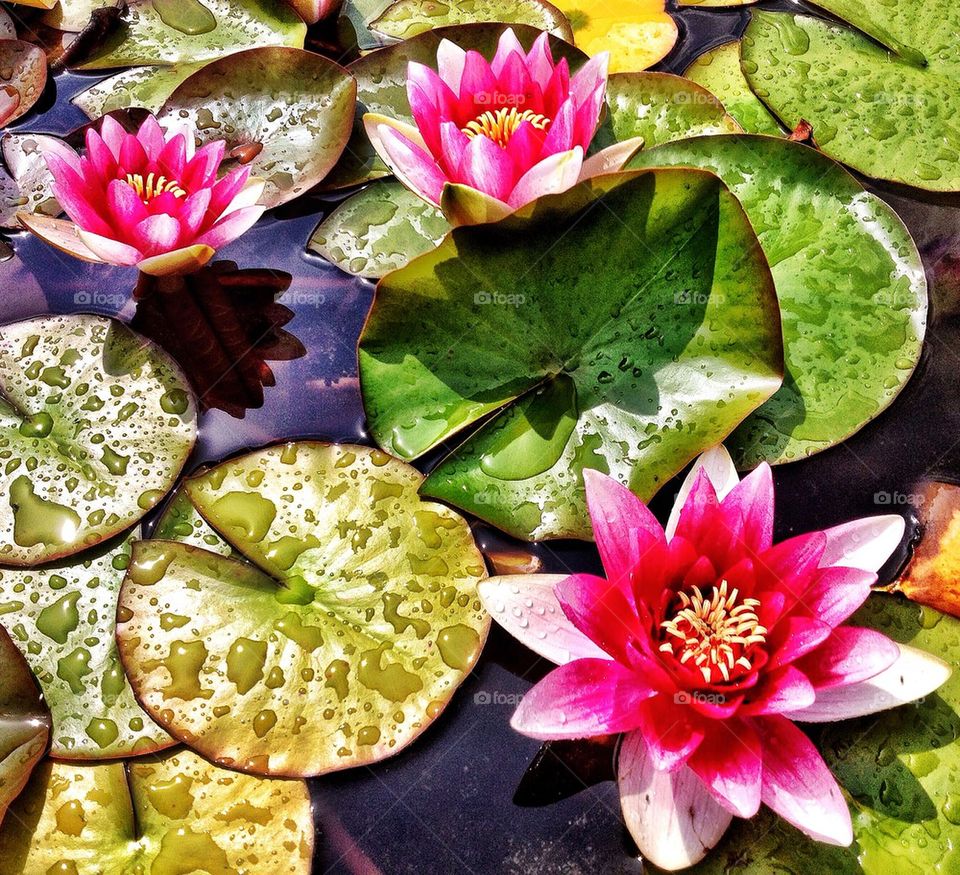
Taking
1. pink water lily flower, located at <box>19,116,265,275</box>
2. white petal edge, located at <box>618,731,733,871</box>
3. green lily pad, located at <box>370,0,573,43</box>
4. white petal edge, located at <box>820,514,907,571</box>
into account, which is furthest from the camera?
green lily pad, located at <box>370,0,573,43</box>

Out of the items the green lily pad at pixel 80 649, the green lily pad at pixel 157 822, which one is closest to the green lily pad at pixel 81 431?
the green lily pad at pixel 80 649

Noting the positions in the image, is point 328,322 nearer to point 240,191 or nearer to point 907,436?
point 240,191

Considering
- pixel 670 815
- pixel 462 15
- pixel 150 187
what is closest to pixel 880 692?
pixel 670 815

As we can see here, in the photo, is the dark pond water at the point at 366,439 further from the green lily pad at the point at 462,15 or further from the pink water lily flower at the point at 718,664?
the green lily pad at the point at 462,15

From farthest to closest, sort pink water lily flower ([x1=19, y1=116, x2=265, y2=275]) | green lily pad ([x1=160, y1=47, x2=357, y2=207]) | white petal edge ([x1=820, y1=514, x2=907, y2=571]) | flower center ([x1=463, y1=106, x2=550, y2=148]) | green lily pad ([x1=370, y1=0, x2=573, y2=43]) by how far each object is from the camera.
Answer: green lily pad ([x1=370, y1=0, x2=573, y2=43]), green lily pad ([x1=160, y1=47, x2=357, y2=207]), flower center ([x1=463, y1=106, x2=550, y2=148]), pink water lily flower ([x1=19, y1=116, x2=265, y2=275]), white petal edge ([x1=820, y1=514, x2=907, y2=571])

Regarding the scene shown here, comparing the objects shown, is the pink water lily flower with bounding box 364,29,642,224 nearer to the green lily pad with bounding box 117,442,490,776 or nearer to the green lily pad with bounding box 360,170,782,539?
the green lily pad with bounding box 360,170,782,539

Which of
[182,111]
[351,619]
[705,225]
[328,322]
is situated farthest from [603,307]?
[182,111]

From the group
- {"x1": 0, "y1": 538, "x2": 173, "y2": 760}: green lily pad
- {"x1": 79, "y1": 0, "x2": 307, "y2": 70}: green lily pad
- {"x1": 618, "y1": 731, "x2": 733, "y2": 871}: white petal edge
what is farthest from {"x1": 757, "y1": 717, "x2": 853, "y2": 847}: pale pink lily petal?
{"x1": 79, "y1": 0, "x2": 307, "y2": 70}: green lily pad

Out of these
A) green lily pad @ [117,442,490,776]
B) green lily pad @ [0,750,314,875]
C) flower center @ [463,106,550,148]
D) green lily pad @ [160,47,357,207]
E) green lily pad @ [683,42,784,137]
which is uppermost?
green lily pad @ [683,42,784,137]
